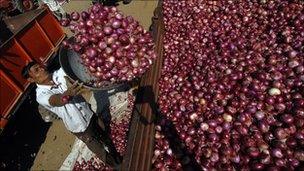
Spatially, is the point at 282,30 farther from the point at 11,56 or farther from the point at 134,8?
the point at 134,8

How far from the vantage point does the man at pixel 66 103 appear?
4075mm

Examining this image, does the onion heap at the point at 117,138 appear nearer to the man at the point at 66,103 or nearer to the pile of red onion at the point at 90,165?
the pile of red onion at the point at 90,165

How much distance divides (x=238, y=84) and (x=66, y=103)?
7.56 feet

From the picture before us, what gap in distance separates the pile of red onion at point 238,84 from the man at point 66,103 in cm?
117

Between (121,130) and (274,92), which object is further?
(121,130)

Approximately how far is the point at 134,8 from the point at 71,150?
5.40 m

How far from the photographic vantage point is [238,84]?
14.6 ft

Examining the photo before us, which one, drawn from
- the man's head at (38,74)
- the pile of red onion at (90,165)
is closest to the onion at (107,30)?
the man's head at (38,74)

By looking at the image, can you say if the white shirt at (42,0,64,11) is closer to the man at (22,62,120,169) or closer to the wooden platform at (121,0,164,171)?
the wooden platform at (121,0,164,171)

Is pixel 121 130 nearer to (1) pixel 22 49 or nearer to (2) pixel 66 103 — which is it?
(2) pixel 66 103

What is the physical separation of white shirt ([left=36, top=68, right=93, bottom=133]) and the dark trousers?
17 cm

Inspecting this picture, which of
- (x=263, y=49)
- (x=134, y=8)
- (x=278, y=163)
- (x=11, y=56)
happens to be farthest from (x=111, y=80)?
(x=134, y=8)

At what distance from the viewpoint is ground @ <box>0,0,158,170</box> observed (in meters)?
6.26

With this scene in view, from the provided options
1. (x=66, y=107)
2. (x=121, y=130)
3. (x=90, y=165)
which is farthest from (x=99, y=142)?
(x=66, y=107)
